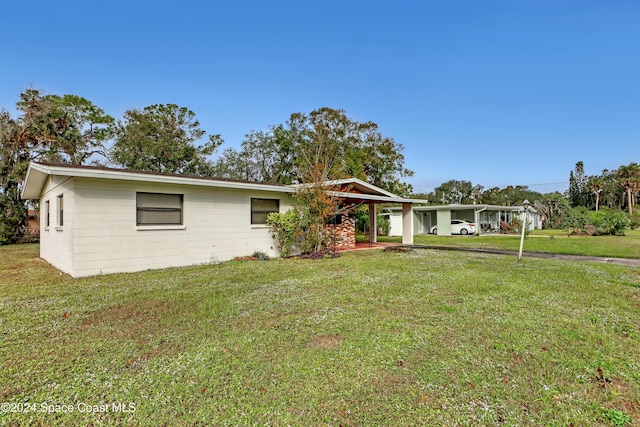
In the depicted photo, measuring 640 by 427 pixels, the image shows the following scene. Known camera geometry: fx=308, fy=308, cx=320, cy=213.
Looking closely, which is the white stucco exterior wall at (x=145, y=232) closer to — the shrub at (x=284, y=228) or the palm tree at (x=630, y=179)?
the shrub at (x=284, y=228)

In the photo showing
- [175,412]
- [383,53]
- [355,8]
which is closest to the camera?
[175,412]

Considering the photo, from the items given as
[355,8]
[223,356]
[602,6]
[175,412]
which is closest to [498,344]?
[223,356]

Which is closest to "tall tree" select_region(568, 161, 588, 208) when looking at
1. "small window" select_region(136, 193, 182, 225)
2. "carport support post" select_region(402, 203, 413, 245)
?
"carport support post" select_region(402, 203, 413, 245)

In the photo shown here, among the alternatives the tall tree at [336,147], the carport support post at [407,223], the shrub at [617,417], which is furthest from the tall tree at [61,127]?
the shrub at [617,417]

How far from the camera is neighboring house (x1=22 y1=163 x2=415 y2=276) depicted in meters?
7.46

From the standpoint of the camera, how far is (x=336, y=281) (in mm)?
6660

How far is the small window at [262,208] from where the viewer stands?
10.8 m

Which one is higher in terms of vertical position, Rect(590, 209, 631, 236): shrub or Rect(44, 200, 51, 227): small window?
Rect(44, 200, 51, 227): small window

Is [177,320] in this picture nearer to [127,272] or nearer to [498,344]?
[498,344]

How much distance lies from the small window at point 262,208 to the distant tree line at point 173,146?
302 inches

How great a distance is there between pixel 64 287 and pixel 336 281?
555 centimetres

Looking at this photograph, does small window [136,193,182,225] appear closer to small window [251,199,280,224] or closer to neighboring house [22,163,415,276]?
neighboring house [22,163,415,276]

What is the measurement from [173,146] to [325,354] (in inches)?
1063

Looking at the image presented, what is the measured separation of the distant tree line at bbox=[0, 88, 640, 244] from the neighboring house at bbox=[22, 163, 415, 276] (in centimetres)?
887
